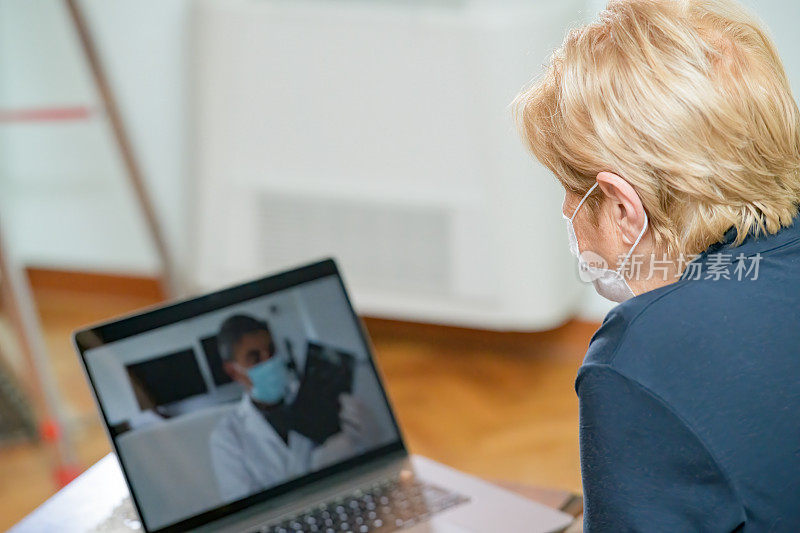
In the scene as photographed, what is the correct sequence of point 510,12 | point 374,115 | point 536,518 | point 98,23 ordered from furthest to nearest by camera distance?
point 98,23 → point 374,115 → point 510,12 → point 536,518

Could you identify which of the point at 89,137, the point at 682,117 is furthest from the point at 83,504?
the point at 89,137

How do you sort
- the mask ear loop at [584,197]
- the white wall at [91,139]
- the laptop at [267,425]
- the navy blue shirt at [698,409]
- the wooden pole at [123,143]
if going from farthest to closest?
the white wall at [91,139] → the wooden pole at [123,143] → the laptop at [267,425] → the mask ear loop at [584,197] → the navy blue shirt at [698,409]

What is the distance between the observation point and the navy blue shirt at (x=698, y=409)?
0.80 metres

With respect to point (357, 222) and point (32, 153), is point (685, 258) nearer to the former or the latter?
point (357, 222)

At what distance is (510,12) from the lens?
2.21 meters

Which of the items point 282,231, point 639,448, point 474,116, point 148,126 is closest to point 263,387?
point 639,448

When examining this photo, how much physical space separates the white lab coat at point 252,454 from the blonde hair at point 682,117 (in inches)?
18.0

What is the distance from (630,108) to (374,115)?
1.57m

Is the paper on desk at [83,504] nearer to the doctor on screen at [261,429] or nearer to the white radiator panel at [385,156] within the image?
the doctor on screen at [261,429]

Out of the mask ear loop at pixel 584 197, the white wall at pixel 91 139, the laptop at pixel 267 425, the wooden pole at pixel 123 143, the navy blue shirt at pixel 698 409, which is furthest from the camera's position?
the white wall at pixel 91 139

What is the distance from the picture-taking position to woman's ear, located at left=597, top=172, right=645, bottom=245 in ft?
2.87

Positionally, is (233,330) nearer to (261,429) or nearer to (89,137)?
(261,429)

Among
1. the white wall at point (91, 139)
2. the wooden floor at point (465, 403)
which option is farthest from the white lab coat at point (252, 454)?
the white wall at point (91, 139)

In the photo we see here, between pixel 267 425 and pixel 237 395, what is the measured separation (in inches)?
1.9
